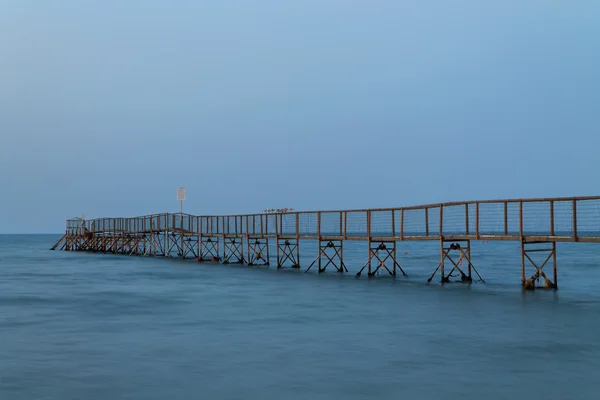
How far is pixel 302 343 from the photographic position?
57.6ft

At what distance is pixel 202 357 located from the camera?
15.6m

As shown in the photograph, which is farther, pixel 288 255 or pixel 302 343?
pixel 288 255

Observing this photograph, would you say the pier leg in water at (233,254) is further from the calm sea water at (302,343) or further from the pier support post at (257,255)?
the calm sea water at (302,343)

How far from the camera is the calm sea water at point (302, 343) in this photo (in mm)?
13078

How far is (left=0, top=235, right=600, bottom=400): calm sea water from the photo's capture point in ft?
42.9

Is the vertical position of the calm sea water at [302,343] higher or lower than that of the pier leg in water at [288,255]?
lower

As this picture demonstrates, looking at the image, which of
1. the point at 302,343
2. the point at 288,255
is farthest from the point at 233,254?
the point at 302,343

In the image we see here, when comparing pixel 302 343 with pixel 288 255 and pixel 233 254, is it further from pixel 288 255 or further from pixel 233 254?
pixel 233 254

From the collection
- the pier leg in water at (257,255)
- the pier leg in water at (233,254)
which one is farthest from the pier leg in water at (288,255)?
A: the pier leg in water at (233,254)

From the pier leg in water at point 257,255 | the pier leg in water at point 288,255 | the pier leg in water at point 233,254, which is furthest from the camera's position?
the pier leg in water at point 233,254

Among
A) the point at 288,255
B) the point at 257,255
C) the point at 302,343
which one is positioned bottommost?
the point at 302,343

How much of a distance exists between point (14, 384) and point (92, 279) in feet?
89.9

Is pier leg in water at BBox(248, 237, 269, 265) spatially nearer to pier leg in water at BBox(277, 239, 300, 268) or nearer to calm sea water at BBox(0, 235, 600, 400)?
pier leg in water at BBox(277, 239, 300, 268)

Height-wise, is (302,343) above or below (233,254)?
below
